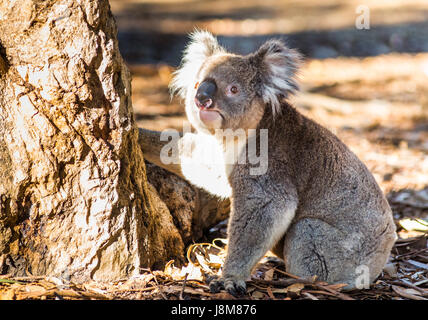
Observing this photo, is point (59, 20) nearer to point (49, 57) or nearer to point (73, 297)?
point (49, 57)

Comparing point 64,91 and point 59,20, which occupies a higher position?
point 59,20

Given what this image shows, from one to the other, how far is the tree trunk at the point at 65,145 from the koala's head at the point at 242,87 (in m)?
0.59

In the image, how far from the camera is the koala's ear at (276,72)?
11.7 feet

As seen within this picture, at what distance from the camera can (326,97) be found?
8570mm

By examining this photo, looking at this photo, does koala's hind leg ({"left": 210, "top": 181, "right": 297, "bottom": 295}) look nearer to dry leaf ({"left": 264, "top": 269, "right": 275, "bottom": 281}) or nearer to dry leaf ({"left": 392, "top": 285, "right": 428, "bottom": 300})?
dry leaf ({"left": 264, "top": 269, "right": 275, "bottom": 281})

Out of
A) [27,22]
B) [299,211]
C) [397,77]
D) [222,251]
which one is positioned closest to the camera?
[27,22]

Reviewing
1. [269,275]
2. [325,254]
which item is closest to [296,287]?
[325,254]

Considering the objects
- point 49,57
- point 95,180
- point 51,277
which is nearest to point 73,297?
point 51,277

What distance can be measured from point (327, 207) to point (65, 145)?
188 cm

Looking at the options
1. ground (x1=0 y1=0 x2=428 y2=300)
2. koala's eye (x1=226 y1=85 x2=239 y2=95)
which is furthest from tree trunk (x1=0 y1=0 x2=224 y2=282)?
koala's eye (x1=226 y1=85 x2=239 y2=95)

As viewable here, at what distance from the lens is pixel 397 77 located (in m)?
9.56

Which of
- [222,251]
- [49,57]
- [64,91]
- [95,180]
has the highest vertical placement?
[49,57]

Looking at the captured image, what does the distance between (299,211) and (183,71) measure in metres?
1.48

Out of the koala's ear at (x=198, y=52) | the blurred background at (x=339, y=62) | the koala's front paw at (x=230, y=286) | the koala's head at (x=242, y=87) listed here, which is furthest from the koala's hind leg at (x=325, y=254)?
the koala's ear at (x=198, y=52)
